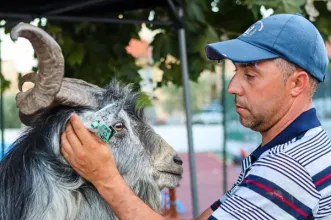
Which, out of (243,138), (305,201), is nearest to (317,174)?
(305,201)

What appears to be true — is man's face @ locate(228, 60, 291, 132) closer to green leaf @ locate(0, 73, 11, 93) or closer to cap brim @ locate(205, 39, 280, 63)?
cap brim @ locate(205, 39, 280, 63)

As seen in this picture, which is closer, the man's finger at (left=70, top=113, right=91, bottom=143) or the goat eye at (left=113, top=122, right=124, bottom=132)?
the man's finger at (left=70, top=113, right=91, bottom=143)

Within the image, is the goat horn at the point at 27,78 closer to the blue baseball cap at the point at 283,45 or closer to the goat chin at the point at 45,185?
the goat chin at the point at 45,185

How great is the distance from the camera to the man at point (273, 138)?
171 cm

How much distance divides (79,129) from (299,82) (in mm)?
704

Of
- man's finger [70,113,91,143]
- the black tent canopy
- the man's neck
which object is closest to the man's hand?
man's finger [70,113,91,143]

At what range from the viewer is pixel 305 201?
1.70m

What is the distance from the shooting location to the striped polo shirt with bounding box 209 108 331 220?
1.70 m

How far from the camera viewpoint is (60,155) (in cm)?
210

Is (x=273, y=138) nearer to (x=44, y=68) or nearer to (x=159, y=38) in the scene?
(x=44, y=68)

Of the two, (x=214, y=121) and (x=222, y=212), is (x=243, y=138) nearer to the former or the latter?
(x=214, y=121)

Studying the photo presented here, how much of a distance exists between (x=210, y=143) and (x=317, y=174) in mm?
12886

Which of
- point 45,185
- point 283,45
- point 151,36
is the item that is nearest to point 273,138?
point 283,45

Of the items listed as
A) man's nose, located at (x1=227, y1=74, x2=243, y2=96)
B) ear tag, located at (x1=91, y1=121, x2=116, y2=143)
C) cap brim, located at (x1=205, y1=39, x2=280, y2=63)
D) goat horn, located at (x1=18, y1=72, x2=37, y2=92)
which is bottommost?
ear tag, located at (x1=91, y1=121, x2=116, y2=143)
